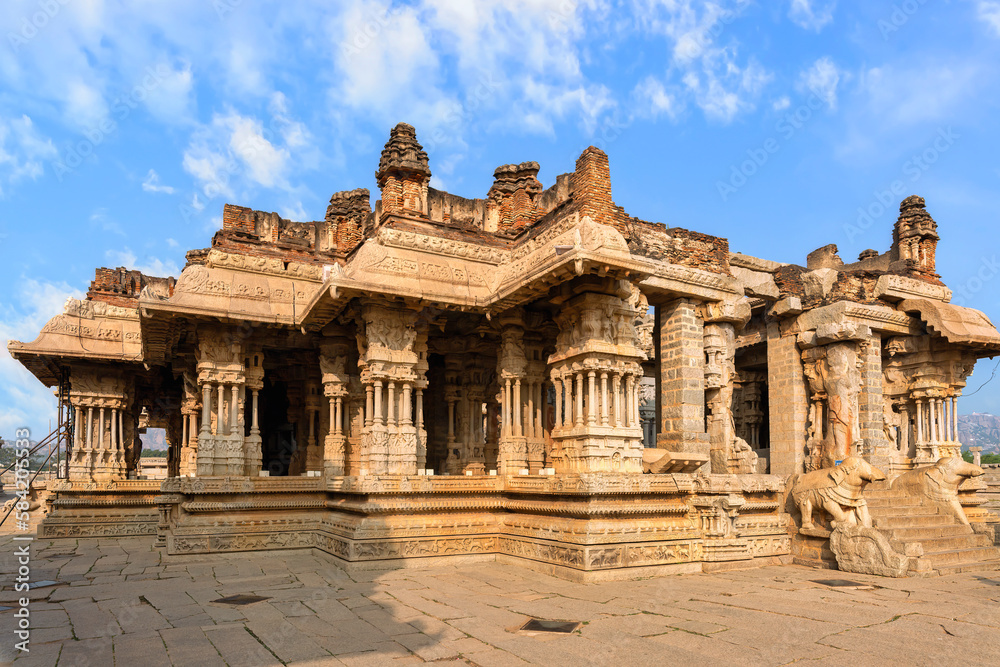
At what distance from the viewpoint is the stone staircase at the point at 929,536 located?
10.9 meters

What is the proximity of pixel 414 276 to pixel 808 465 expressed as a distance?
427 inches

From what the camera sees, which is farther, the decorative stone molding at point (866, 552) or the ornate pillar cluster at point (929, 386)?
the ornate pillar cluster at point (929, 386)

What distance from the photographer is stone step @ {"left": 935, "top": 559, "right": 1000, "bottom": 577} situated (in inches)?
433

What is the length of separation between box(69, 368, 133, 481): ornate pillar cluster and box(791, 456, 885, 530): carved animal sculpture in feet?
59.7

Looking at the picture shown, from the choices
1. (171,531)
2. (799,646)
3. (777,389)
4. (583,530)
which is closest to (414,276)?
(583,530)

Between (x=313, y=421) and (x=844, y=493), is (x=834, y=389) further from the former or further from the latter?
(x=313, y=421)

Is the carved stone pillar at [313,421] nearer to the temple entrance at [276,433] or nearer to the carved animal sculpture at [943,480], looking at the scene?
the temple entrance at [276,433]

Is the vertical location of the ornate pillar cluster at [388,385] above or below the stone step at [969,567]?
above

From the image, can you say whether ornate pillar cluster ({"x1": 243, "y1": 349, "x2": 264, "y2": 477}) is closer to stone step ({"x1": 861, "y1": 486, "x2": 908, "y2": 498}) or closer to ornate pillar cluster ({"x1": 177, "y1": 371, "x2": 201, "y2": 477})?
ornate pillar cluster ({"x1": 177, "y1": 371, "x2": 201, "y2": 477})

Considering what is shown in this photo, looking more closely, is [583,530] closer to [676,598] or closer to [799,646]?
[676,598]

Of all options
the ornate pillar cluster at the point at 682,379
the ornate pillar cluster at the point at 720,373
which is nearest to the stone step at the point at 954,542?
the ornate pillar cluster at the point at 720,373

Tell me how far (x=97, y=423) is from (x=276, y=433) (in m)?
5.77

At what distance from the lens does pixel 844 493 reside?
11281 millimetres

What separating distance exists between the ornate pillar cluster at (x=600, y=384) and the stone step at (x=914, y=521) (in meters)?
4.76
